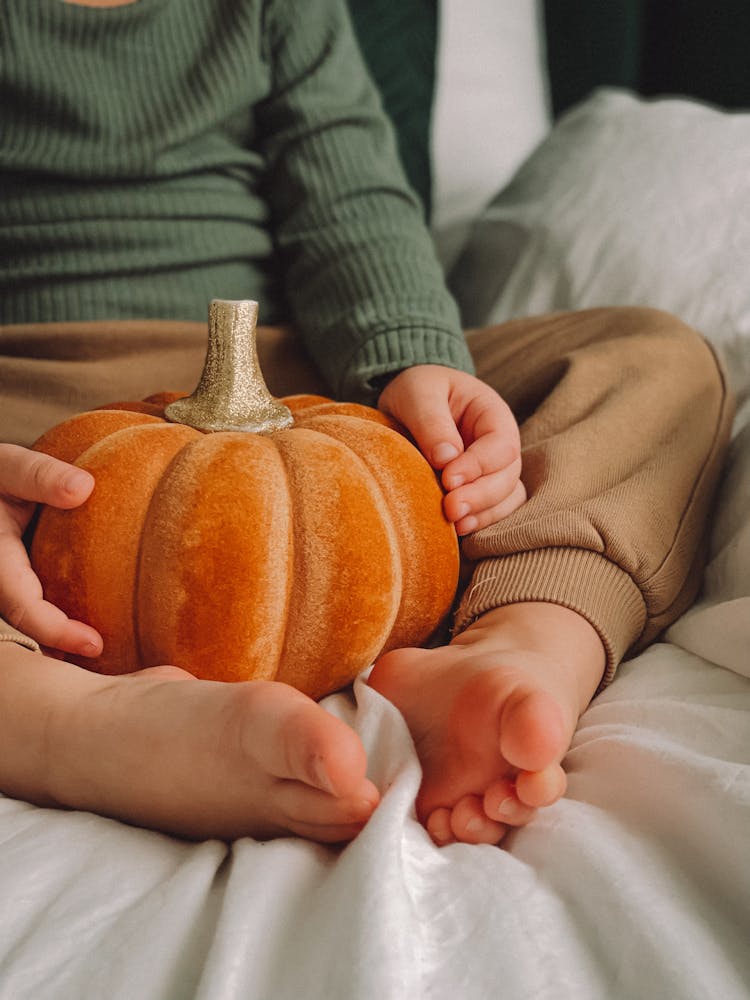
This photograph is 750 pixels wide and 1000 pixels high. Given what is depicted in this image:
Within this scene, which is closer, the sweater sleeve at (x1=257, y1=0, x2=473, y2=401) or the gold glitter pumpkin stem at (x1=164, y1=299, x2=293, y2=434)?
the gold glitter pumpkin stem at (x1=164, y1=299, x2=293, y2=434)

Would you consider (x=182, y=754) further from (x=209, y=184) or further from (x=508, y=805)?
(x=209, y=184)

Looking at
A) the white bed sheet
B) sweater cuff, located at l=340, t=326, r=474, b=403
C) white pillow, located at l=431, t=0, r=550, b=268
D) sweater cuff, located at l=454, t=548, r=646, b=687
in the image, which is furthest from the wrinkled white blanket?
white pillow, located at l=431, t=0, r=550, b=268

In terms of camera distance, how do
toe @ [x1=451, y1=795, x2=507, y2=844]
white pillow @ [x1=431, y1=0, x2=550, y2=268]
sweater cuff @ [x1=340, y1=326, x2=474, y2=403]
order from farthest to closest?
white pillow @ [x1=431, y1=0, x2=550, y2=268] < sweater cuff @ [x1=340, y1=326, x2=474, y2=403] < toe @ [x1=451, y1=795, x2=507, y2=844]

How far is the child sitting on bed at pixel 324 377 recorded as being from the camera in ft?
1.47

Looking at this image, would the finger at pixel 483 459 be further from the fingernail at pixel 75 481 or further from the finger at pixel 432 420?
the fingernail at pixel 75 481

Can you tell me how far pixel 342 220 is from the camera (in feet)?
3.04

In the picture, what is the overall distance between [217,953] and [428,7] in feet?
4.51

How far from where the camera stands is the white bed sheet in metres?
0.34

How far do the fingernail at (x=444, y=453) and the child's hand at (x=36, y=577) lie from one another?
235 mm

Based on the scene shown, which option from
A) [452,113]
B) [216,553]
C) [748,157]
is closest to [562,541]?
[216,553]

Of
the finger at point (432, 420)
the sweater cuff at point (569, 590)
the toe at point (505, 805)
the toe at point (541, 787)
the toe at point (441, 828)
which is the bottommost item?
the sweater cuff at point (569, 590)

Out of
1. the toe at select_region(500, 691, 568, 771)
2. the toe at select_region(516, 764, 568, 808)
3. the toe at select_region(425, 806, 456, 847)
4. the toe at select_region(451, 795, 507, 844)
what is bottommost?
the toe at select_region(425, 806, 456, 847)

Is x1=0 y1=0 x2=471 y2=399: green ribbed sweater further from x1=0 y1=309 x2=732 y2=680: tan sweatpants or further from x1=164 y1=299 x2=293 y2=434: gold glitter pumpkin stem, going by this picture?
x1=164 y1=299 x2=293 y2=434: gold glitter pumpkin stem

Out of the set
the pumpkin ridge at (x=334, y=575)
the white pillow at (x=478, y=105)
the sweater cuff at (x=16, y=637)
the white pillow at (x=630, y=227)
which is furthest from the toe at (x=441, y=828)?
the white pillow at (x=478, y=105)
